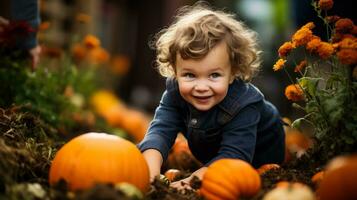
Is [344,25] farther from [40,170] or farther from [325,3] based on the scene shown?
[40,170]

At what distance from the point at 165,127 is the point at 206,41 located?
642mm

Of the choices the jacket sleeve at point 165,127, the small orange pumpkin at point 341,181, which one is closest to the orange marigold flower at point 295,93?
the small orange pumpkin at point 341,181

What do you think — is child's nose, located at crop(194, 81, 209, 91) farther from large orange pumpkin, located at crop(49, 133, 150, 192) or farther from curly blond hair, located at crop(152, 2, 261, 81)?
large orange pumpkin, located at crop(49, 133, 150, 192)

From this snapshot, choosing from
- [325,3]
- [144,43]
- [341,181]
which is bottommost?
[144,43]

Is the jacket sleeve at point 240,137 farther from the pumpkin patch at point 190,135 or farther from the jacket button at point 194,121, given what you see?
the jacket button at point 194,121

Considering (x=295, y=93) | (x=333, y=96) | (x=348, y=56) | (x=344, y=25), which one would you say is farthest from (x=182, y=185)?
(x=344, y=25)

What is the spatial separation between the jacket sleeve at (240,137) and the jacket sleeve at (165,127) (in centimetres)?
33

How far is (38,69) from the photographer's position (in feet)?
14.4

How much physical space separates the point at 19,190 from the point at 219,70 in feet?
4.30

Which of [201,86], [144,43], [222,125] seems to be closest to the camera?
[201,86]

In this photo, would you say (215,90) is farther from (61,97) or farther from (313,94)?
(61,97)

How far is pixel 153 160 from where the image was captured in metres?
3.03

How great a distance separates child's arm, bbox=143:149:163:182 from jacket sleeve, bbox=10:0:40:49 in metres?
1.49

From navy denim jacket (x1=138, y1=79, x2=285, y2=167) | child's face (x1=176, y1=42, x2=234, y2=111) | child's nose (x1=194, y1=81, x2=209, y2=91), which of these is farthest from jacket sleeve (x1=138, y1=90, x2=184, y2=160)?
child's nose (x1=194, y1=81, x2=209, y2=91)
